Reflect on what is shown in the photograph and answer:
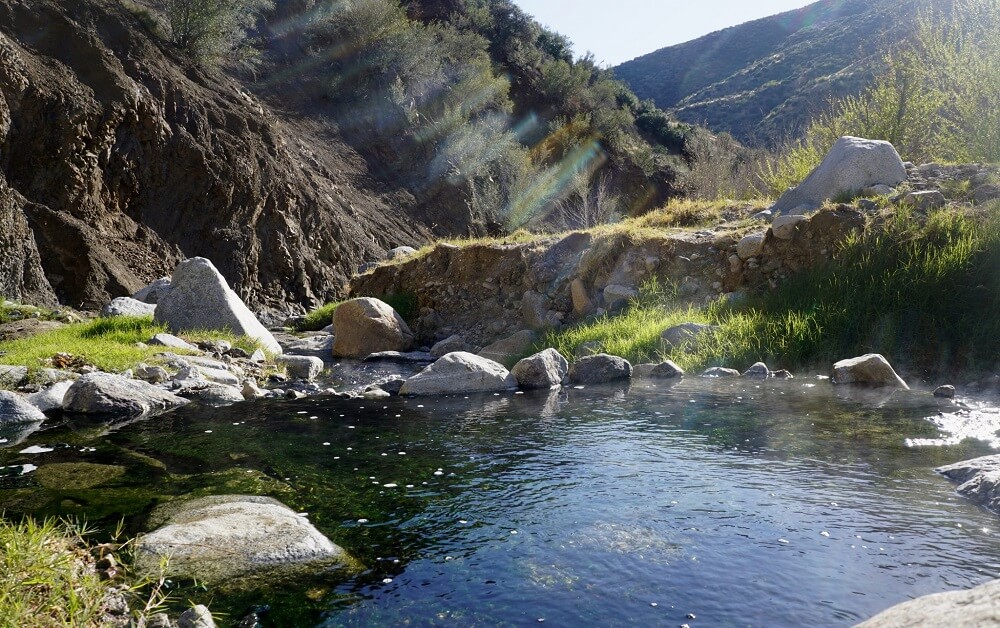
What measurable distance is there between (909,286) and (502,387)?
465 centimetres

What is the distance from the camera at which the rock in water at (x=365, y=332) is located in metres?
11.9

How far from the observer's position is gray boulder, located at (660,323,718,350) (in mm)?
9008

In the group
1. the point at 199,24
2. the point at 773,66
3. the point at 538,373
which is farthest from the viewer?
the point at 773,66

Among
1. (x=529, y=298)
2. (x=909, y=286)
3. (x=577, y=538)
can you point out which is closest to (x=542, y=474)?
(x=577, y=538)

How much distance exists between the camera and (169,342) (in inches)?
380

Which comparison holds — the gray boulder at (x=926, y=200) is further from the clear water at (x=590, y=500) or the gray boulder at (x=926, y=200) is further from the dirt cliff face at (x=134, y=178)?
the dirt cliff face at (x=134, y=178)

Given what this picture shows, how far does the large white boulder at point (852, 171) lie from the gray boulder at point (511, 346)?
13.9ft

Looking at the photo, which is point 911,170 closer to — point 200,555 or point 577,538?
point 577,538

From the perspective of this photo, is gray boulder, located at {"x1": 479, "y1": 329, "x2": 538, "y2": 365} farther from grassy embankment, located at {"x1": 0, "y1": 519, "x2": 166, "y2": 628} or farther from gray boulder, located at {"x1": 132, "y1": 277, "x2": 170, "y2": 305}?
grassy embankment, located at {"x1": 0, "y1": 519, "x2": 166, "y2": 628}

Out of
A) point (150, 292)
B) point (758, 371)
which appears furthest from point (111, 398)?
point (150, 292)

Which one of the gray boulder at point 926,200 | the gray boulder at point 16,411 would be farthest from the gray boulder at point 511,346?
the gray boulder at point 16,411

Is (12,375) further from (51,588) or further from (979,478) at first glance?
(979,478)

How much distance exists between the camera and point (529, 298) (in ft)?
39.3

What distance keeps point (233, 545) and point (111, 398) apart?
13.5 ft
